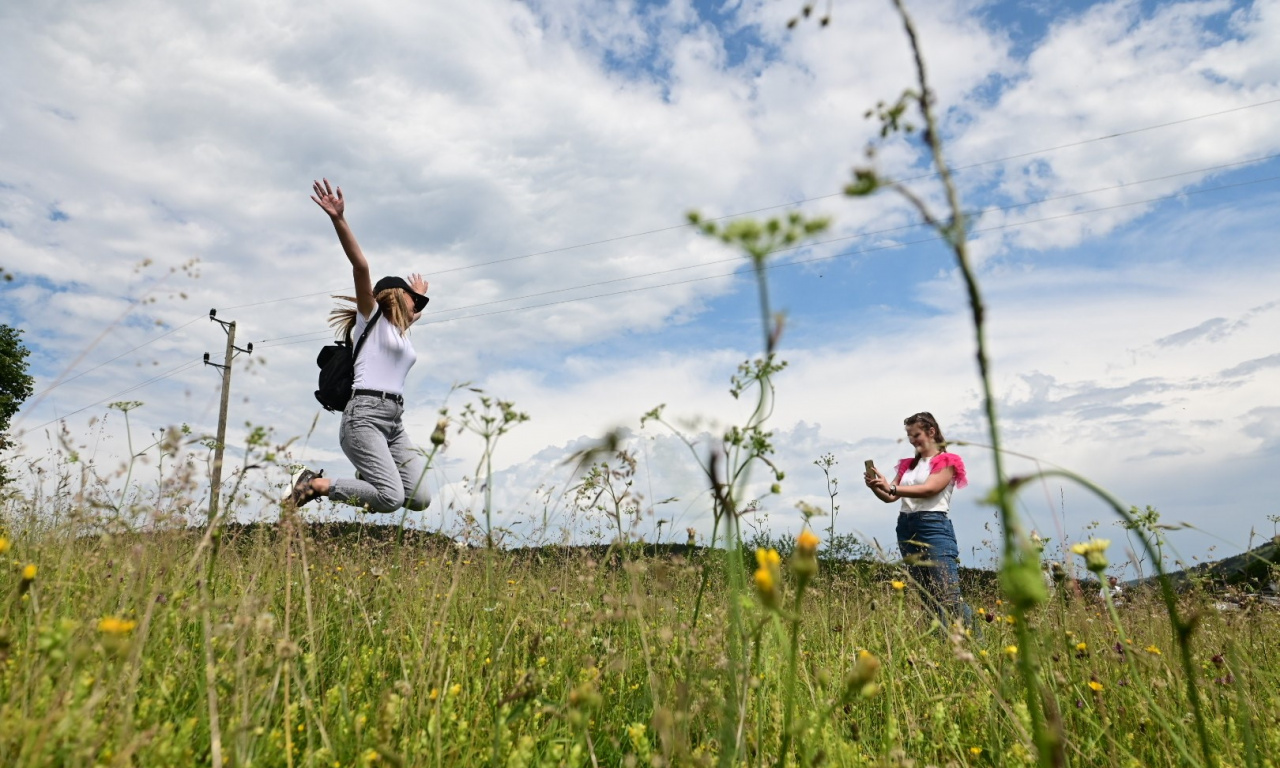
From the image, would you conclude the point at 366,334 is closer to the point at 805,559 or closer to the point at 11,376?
the point at 805,559

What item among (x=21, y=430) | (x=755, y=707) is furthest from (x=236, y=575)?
(x=755, y=707)

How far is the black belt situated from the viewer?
5703 mm

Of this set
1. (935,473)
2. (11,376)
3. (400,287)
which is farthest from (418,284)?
(11,376)

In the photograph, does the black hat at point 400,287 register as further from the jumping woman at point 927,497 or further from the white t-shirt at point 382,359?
the jumping woman at point 927,497

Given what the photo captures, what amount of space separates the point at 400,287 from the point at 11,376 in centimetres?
2570

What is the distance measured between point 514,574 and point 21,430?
2781 mm

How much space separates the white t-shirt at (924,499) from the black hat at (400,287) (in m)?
4.31

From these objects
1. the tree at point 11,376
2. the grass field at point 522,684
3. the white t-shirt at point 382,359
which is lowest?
the grass field at point 522,684

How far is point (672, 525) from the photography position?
330 cm

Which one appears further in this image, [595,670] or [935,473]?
[935,473]

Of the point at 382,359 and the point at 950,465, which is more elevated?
the point at 382,359

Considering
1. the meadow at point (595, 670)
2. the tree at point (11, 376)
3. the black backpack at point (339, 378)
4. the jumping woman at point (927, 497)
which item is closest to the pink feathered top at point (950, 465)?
the jumping woman at point (927, 497)

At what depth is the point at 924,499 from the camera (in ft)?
19.9

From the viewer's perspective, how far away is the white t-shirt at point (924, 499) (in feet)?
19.9
